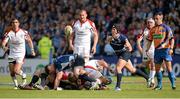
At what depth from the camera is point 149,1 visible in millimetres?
35594

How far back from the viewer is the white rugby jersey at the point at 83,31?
22.9 meters

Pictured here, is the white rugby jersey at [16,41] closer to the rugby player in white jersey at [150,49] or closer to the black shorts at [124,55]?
the black shorts at [124,55]

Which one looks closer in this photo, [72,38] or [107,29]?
[72,38]

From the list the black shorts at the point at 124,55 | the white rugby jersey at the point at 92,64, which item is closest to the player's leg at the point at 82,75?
the white rugby jersey at the point at 92,64

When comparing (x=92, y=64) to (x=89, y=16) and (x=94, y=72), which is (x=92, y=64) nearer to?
(x=94, y=72)

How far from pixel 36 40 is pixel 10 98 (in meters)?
20.3

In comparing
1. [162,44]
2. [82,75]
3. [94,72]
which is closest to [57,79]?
[82,75]

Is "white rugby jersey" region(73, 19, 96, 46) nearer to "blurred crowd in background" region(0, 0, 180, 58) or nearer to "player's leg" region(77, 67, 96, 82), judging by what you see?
"player's leg" region(77, 67, 96, 82)

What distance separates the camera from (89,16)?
37.0 m

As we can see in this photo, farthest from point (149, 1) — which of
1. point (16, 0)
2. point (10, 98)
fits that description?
point (10, 98)

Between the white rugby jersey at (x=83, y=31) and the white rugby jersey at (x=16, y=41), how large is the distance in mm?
1877

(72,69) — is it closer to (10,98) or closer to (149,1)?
(10,98)

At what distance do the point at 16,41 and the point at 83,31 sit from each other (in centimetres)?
→ 247

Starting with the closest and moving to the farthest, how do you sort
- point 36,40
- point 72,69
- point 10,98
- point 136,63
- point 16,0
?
point 10,98
point 72,69
point 136,63
point 36,40
point 16,0
